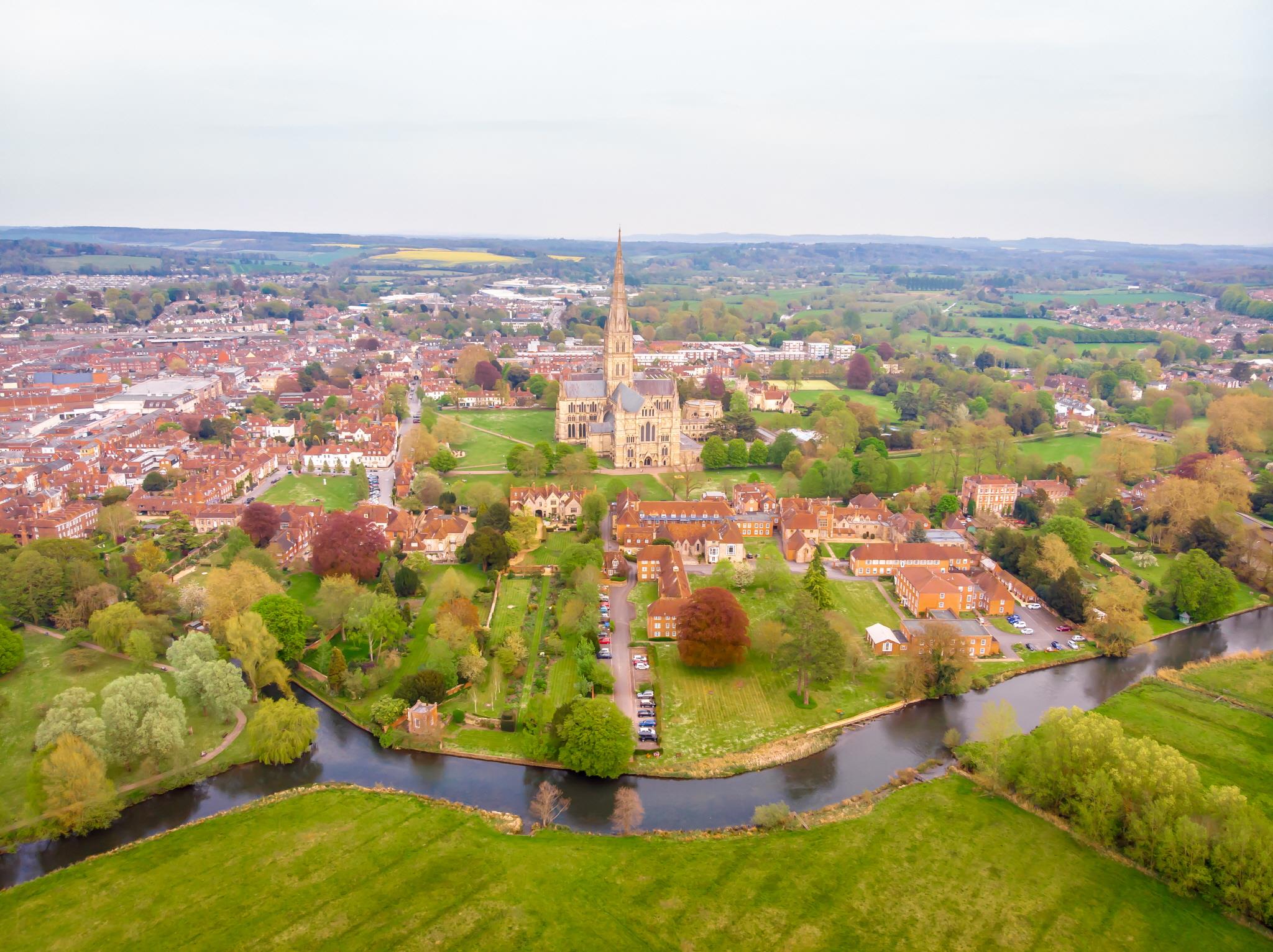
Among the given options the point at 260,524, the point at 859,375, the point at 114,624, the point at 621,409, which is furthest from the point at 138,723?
the point at 859,375

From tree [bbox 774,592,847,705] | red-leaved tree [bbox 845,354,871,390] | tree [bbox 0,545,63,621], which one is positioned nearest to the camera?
tree [bbox 774,592,847,705]

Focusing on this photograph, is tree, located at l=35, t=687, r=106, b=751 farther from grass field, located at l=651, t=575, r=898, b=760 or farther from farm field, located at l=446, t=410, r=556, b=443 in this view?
farm field, located at l=446, t=410, r=556, b=443

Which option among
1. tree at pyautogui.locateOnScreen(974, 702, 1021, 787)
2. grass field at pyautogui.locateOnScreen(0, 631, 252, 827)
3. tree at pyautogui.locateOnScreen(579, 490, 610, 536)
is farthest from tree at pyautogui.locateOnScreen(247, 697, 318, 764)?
tree at pyautogui.locateOnScreen(974, 702, 1021, 787)

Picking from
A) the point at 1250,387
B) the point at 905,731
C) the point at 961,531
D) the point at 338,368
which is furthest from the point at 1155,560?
the point at 338,368

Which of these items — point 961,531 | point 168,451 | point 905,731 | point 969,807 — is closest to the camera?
point 969,807

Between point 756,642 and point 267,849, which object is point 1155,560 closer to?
point 756,642

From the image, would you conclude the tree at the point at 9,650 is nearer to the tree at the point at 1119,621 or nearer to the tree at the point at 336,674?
the tree at the point at 336,674

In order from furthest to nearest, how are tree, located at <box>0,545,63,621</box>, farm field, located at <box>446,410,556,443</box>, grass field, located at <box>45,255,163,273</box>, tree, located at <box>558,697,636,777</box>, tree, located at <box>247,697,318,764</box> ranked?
grass field, located at <box>45,255,163,273</box> → farm field, located at <box>446,410,556,443</box> → tree, located at <box>0,545,63,621</box> → tree, located at <box>247,697,318,764</box> → tree, located at <box>558,697,636,777</box>
